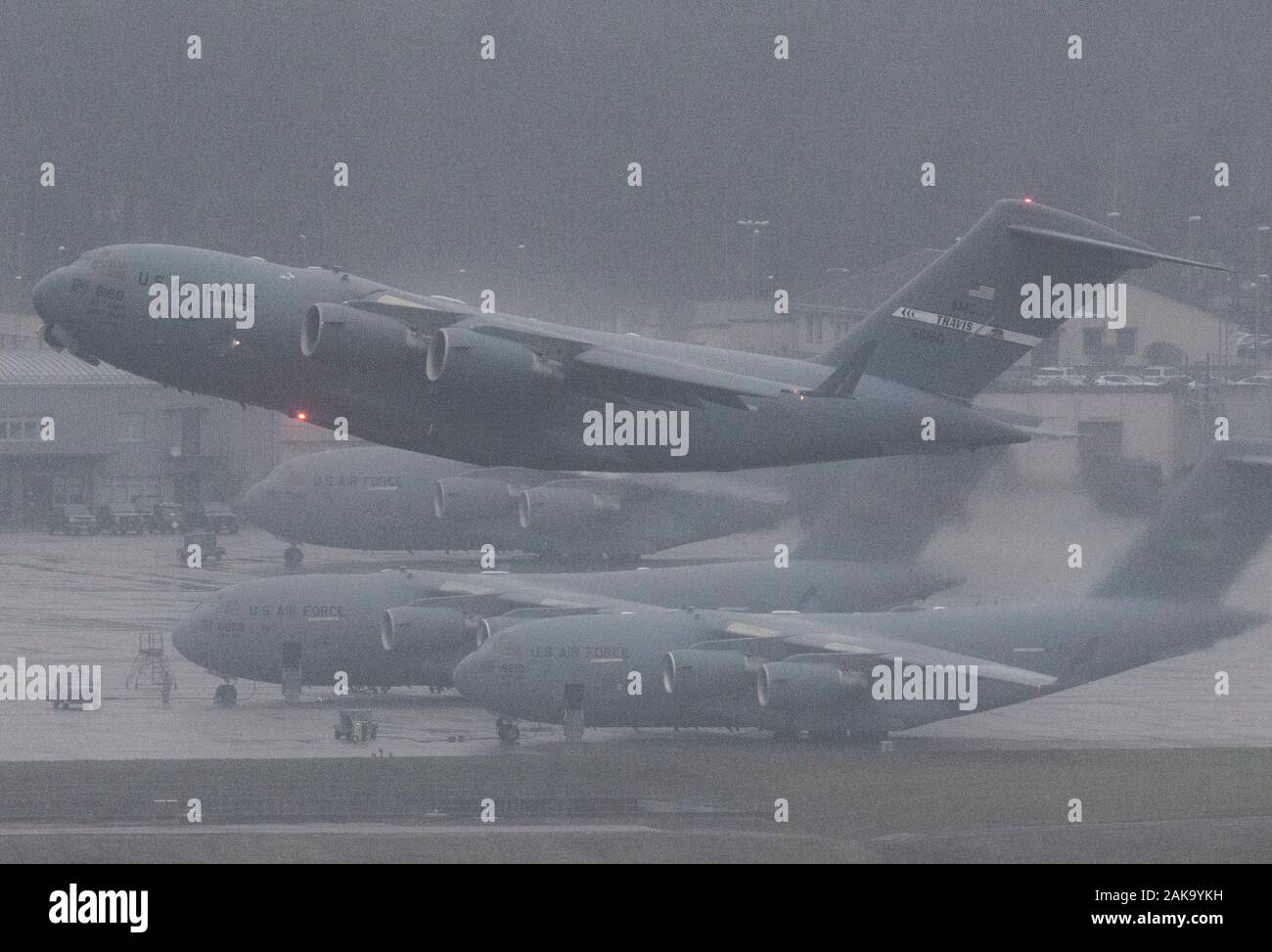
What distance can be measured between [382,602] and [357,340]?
3673 centimetres

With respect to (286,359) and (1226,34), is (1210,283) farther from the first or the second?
(286,359)

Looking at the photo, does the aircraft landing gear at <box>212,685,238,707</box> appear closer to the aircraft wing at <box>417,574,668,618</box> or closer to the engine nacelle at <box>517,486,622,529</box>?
the aircraft wing at <box>417,574,668,618</box>

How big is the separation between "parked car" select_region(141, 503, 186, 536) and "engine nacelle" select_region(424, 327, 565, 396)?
78.0 meters

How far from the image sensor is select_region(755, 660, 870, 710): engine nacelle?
195ft

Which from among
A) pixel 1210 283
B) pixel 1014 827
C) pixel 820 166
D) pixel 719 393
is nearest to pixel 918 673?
pixel 1014 827

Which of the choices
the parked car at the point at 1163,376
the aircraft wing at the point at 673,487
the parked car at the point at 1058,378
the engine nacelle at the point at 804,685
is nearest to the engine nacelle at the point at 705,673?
the engine nacelle at the point at 804,685

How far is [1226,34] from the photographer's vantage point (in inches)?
5305

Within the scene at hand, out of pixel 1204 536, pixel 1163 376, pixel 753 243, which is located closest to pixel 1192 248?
pixel 753 243

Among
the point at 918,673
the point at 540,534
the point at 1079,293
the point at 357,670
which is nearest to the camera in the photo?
the point at 1079,293

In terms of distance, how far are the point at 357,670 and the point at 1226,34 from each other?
90.9 metres

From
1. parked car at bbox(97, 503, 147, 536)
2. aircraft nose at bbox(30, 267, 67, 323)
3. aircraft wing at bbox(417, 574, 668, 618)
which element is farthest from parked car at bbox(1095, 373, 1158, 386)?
parked car at bbox(97, 503, 147, 536)

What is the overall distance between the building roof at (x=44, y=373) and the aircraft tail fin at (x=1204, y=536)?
5295cm

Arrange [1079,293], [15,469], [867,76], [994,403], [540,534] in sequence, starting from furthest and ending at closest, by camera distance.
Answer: [867,76] → [15,469] → [540,534] → [994,403] → [1079,293]

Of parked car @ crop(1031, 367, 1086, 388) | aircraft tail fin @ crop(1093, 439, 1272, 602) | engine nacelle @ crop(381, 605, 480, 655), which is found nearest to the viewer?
aircraft tail fin @ crop(1093, 439, 1272, 602)
